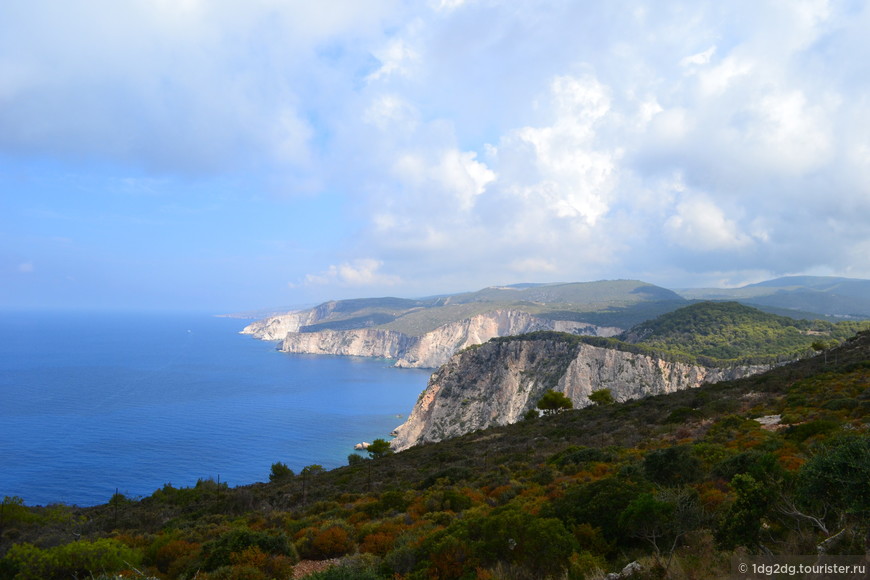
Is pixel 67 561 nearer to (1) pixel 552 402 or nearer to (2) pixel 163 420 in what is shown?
(1) pixel 552 402

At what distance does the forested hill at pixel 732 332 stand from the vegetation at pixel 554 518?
2965 inches

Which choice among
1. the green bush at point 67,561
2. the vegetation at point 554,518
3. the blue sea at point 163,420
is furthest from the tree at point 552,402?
the green bush at point 67,561

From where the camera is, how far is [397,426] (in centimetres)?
9819

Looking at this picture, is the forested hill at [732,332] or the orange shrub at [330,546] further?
the forested hill at [732,332]

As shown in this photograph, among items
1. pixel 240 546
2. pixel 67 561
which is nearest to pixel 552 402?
pixel 240 546

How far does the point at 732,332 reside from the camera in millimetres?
100250

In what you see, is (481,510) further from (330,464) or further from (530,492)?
(330,464)

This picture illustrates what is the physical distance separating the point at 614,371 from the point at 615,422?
54.0 meters

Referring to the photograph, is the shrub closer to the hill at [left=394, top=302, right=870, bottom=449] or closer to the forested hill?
the hill at [left=394, top=302, right=870, bottom=449]

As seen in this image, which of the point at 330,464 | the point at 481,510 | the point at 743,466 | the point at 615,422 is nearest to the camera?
the point at 743,466

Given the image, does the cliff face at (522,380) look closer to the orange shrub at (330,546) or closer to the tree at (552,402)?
the tree at (552,402)

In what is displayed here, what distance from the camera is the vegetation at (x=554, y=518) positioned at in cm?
682

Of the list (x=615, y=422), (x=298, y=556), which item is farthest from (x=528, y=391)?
(x=298, y=556)

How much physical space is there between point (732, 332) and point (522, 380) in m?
53.2
